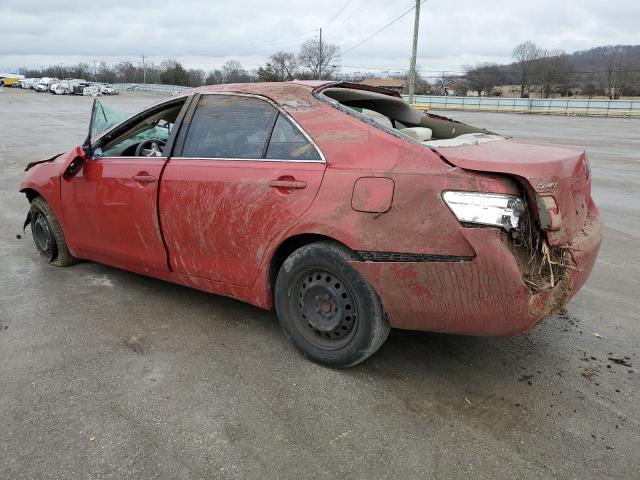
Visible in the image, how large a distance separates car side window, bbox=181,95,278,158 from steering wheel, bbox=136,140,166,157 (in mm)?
755

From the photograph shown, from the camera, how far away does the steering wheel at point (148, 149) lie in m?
4.44

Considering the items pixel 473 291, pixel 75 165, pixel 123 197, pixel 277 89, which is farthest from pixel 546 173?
pixel 75 165

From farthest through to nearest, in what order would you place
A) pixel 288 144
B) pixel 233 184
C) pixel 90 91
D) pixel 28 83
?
pixel 28 83 < pixel 90 91 < pixel 233 184 < pixel 288 144

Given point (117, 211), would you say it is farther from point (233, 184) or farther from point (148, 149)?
point (233, 184)

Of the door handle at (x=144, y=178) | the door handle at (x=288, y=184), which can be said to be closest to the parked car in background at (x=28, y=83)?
the door handle at (x=144, y=178)

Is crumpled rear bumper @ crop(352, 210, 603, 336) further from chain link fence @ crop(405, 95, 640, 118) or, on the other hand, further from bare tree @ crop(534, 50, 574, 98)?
bare tree @ crop(534, 50, 574, 98)

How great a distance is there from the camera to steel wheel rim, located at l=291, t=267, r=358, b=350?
119 inches

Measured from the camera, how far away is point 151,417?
8.93ft

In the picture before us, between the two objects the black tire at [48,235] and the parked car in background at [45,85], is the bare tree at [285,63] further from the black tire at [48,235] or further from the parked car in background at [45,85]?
the black tire at [48,235]

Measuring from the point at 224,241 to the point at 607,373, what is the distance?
2.45m

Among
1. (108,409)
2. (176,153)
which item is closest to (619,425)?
(108,409)

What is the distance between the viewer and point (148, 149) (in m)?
4.56

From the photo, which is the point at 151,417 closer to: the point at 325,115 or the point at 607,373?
the point at 325,115

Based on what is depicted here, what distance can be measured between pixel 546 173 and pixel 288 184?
54.2 inches
